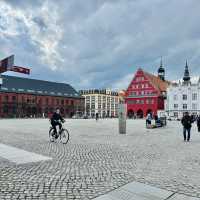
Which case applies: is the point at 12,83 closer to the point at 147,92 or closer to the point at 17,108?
the point at 17,108

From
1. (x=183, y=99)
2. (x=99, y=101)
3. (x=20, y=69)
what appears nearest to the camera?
(x=20, y=69)

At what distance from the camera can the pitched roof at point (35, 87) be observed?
4176 inches

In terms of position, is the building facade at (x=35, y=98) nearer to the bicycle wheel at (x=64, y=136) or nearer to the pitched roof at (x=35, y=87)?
the pitched roof at (x=35, y=87)

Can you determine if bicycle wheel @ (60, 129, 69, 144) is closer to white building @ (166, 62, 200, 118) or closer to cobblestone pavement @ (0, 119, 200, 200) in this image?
cobblestone pavement @ (0, 119, 200, 200)

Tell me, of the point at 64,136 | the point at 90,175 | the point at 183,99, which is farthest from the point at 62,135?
the point at 183,99

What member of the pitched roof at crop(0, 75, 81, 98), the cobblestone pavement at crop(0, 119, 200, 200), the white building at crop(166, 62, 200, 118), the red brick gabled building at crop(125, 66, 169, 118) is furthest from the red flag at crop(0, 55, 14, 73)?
the pitched roof at crop(0, 75, 81, 98)

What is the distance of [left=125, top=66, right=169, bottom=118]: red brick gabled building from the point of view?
88.4 metres

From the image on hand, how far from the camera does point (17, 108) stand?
108 m

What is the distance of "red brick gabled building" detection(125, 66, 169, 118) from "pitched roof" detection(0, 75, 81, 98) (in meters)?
45.3

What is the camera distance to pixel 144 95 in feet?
297

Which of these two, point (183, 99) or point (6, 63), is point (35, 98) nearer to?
point (183, 99)

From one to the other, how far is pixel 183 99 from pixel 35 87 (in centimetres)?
7017

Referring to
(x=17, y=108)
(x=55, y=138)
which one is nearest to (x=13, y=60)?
(x=55, y=138)

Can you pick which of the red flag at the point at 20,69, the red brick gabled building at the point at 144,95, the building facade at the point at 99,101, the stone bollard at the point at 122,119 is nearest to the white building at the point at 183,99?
the red brick gabled building at the point at 144,95
